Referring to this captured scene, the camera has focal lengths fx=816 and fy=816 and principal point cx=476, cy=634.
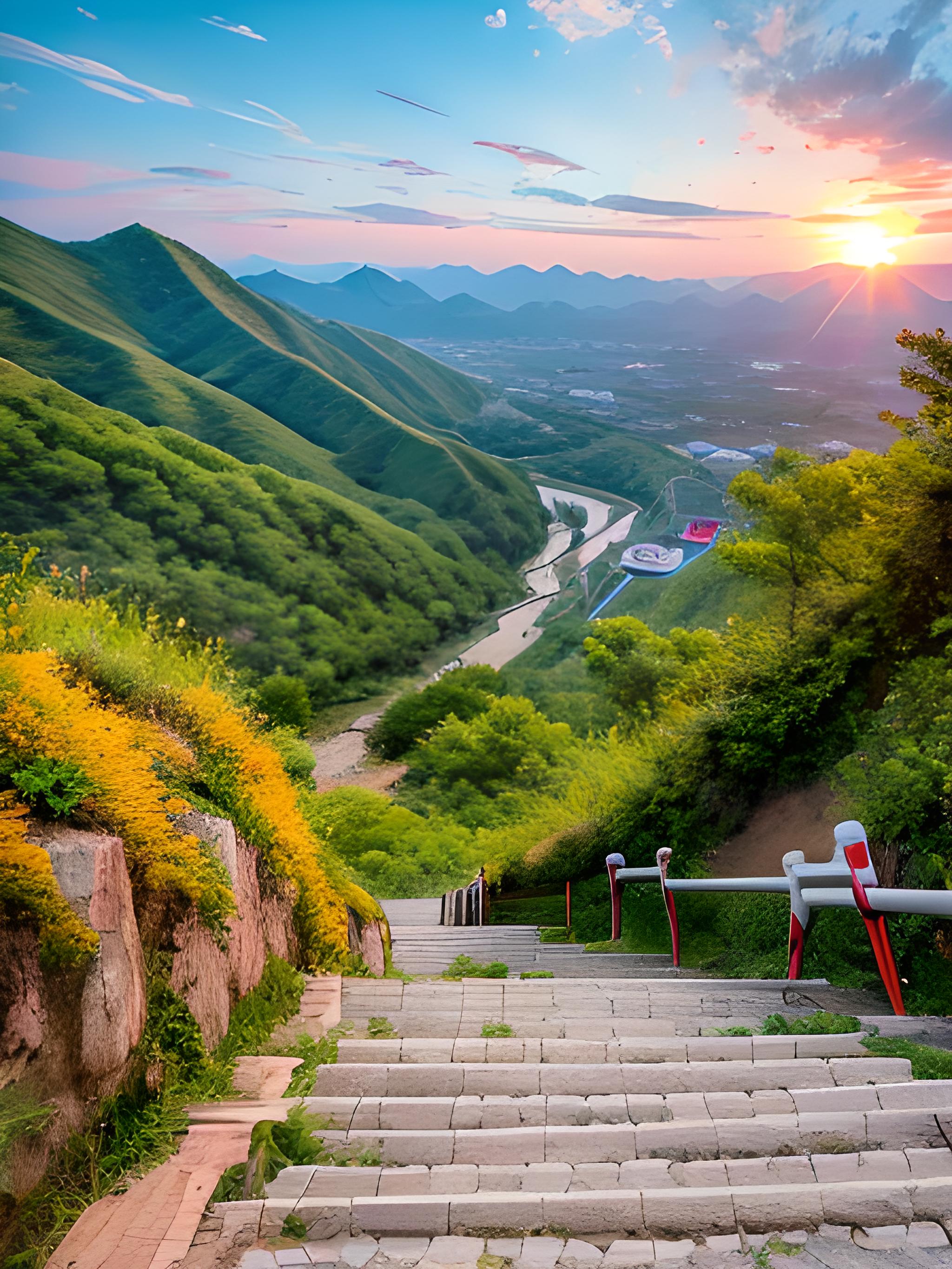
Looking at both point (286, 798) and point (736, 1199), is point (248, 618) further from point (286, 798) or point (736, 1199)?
point (736, 1199)

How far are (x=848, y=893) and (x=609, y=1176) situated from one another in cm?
220

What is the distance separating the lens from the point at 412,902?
1395cm

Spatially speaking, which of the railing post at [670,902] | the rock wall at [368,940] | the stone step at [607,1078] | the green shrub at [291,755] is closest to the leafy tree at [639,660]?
the green shrub at [291,755]

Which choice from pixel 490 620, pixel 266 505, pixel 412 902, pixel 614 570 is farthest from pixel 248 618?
pixel 412 902

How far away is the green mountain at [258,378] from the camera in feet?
128

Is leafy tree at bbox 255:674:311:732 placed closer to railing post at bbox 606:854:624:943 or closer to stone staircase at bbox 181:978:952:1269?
railing post at bbox 606:854:624:943

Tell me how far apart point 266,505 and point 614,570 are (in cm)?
1567

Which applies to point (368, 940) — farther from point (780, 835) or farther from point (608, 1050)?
point (780, 835)

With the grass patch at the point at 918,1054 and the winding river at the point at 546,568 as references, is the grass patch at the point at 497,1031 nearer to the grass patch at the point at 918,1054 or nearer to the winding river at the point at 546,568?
the grass patch at the point at 918,1054

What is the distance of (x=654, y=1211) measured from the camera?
209 centimetres

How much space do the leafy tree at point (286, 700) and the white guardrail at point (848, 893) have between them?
2655 centimetres

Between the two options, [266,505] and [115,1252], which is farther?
[266,505]

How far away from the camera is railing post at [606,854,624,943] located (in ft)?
22.2

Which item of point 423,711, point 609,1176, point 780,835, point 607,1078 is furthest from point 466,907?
point 423,711
